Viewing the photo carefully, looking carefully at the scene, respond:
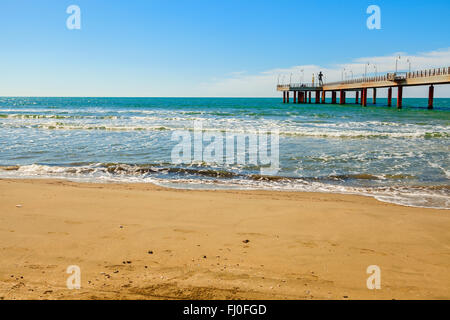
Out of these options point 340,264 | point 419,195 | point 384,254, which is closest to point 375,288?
point 340,264

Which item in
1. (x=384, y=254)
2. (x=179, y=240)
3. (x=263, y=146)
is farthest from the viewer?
(x=263, y=146)

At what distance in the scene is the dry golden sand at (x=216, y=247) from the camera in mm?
3730

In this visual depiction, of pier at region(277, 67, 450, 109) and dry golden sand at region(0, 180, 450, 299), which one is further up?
pier at region(277, 67, 450, 109)

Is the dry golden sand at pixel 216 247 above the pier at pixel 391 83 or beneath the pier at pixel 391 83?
beneath

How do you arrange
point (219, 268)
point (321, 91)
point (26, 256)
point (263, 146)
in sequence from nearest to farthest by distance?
point (219, 268) < point (26, 256) < point (263, 146) < point (321, 91)

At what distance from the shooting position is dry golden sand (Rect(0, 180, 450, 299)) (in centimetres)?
373

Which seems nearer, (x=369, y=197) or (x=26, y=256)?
(x=26, y=256)

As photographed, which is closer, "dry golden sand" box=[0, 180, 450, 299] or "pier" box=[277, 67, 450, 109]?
"dry golden sand" box=[0, 180, 450, 299]

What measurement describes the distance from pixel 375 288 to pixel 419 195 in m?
5.65

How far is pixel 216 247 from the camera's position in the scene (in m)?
4.84

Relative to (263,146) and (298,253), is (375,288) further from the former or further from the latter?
(263,146)

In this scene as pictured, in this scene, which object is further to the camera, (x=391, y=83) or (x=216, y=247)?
(x=391, y=83)

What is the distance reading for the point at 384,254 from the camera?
475 centimetres

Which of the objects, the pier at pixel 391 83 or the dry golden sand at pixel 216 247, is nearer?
the dry golden sand at pixel 216 247
